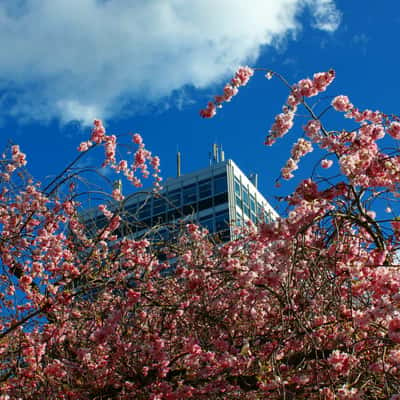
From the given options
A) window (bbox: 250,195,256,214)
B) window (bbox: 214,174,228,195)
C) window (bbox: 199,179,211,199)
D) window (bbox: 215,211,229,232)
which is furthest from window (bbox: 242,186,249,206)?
window (bbox: 215,211,229,232)

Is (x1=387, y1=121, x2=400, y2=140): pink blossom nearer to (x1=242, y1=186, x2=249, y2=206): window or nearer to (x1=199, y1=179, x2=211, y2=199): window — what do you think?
(x1=199, y1=179, x2=211, y2=199): window

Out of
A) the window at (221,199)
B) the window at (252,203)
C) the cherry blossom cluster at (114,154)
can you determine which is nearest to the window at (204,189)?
the window at (221,199)

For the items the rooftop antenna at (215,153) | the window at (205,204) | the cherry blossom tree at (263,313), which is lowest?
the cherry blossom tree at (263,313)

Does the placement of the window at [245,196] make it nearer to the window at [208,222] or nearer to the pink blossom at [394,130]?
the window at [208,222]

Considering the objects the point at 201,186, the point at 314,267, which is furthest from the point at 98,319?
the point at 201,186

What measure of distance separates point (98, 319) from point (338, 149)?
2.88 meters

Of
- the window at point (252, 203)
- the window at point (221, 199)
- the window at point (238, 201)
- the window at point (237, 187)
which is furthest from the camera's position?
the window at point (252, 203)

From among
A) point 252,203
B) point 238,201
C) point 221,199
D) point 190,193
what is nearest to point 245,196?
point 252,203

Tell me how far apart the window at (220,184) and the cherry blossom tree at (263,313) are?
31.2 meters

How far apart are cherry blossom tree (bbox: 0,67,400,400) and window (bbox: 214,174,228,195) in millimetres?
31155

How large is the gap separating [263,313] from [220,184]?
32.3 meters

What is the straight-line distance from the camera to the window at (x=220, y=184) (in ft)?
123

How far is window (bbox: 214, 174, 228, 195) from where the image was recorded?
3759 centimetres

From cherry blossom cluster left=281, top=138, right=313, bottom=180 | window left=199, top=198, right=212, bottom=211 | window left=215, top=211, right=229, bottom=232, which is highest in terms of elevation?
window left=199, top=198, right=212, bottom=211
